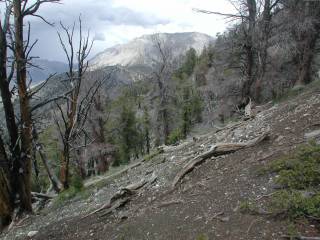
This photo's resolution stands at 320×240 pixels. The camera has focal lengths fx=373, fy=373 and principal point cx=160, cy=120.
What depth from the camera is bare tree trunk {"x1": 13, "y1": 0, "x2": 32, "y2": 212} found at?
9.87 meters

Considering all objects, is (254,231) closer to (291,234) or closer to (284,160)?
(291,234)

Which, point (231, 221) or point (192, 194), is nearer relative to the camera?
point (231, 221)

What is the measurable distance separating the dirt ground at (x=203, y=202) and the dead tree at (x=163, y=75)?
27038 millimetres

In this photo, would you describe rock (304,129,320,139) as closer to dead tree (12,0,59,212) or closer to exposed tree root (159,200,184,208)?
exposed tree root (159,200,184,208)

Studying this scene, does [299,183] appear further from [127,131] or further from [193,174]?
[127,131]

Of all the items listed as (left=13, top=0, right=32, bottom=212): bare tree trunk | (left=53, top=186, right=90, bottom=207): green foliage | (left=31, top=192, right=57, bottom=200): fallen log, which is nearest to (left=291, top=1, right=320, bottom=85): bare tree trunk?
(left=53, top=186, right=90, bottom=207): green foliage

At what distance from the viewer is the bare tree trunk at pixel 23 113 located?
32.4 feet

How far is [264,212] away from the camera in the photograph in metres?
5.53

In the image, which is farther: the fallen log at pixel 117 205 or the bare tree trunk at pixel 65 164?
the bare tree trunk at pixel 65 164

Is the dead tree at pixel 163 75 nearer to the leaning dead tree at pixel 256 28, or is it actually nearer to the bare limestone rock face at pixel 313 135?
the leaning dead tree at pixel 256 28

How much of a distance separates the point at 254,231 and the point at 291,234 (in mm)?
547

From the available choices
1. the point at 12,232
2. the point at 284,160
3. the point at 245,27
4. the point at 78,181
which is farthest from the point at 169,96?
the point at 284,160

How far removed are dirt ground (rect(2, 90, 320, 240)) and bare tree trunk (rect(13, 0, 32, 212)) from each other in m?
0.79

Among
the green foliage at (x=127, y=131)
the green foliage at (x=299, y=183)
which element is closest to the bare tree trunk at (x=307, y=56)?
the green foliage at (x=299, y=183)
